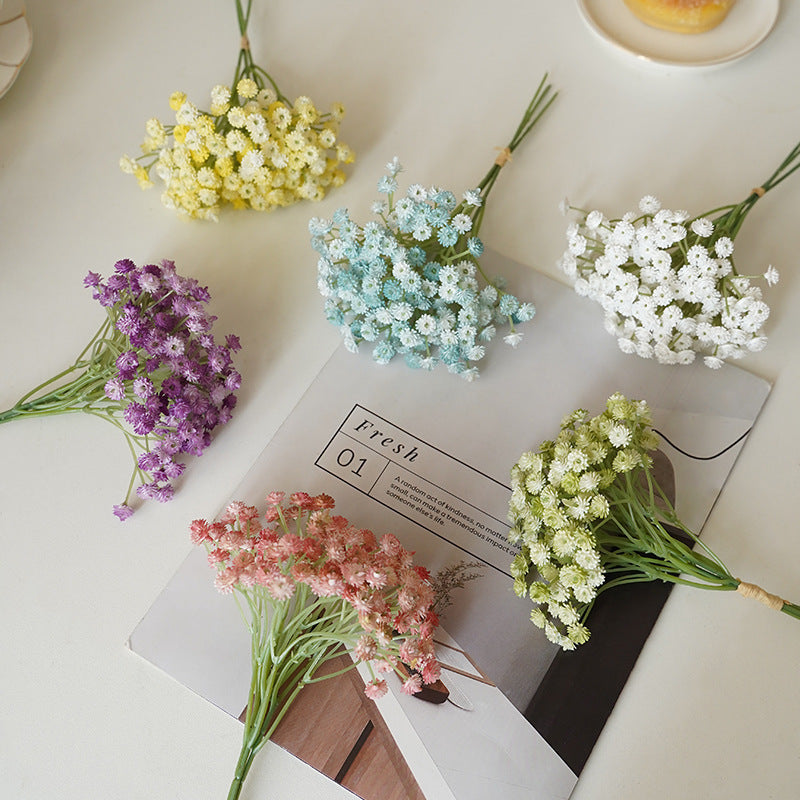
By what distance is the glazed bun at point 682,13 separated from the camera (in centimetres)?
132

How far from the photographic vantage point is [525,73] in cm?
140

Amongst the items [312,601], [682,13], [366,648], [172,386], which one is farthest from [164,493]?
[682,13]

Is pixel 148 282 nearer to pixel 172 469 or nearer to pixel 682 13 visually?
pixel 172 469

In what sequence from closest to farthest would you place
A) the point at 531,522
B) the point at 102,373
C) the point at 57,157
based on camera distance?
the point at 531,522
the point at 102,373
the point at 57,157

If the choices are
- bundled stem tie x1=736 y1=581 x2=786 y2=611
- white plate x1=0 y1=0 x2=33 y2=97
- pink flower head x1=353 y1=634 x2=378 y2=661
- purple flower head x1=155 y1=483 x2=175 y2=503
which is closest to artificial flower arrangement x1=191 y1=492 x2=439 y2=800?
pink flower head x1=353 y1=634 x2=378 y2=661

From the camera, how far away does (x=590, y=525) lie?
945 millimetres

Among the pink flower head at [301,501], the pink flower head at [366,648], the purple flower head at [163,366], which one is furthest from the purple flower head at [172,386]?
the pink flower head at [366,648]

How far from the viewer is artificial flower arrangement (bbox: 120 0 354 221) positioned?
3.79ft

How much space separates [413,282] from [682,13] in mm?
752

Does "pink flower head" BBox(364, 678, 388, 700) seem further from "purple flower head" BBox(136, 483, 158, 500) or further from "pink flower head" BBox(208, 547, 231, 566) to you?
"purple flower head" BBox(136, 483, 158, 500)

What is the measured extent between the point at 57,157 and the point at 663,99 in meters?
1.05

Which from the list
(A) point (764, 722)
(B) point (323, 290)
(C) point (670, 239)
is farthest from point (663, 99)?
(A) point (764, 722)

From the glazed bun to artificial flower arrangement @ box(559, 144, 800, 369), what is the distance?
0.40 meters

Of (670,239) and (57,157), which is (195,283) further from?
(670,239)
